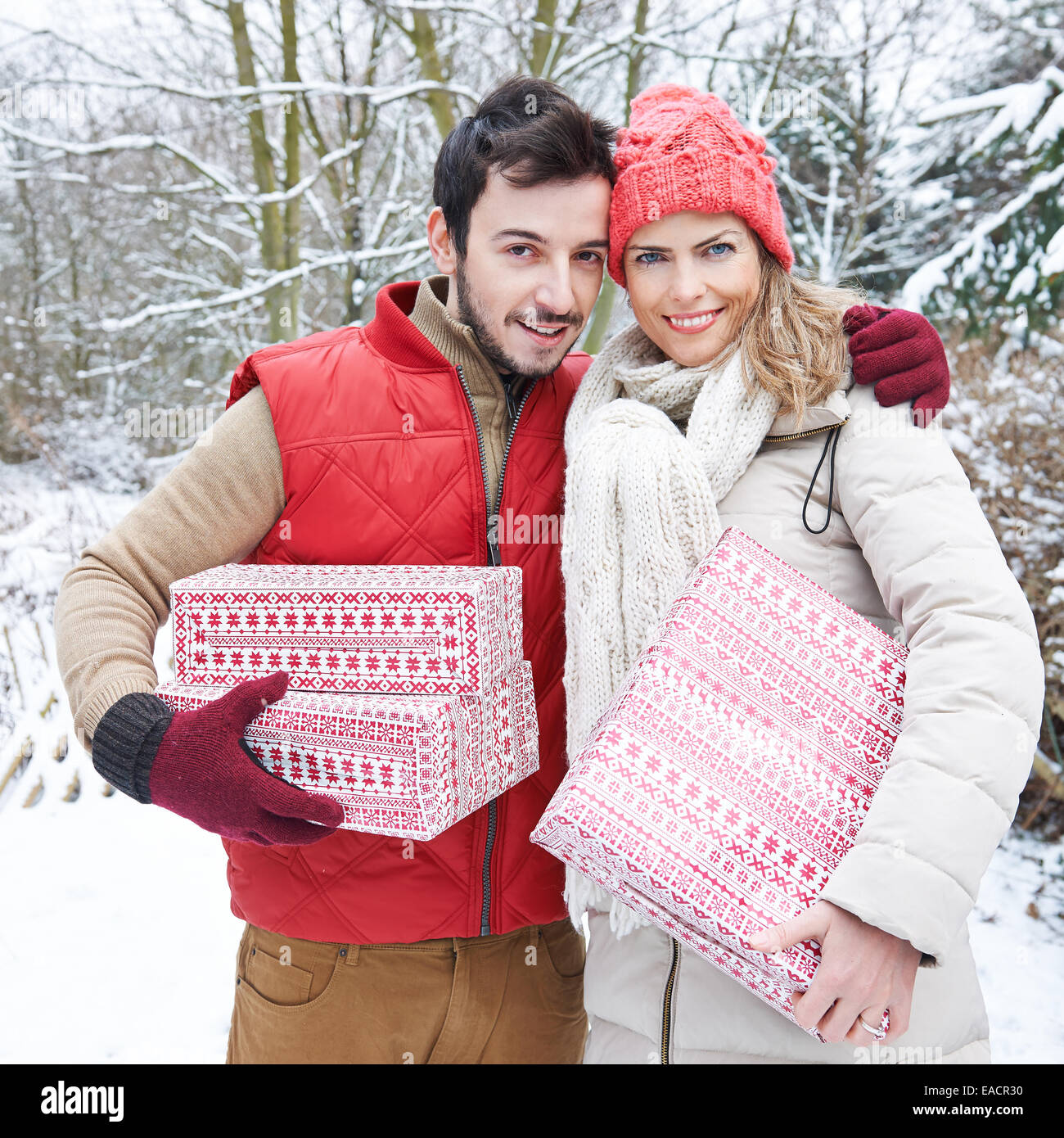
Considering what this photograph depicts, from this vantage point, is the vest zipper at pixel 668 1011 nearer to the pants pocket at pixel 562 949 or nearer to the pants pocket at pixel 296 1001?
the pants pocket at pixel 562 949

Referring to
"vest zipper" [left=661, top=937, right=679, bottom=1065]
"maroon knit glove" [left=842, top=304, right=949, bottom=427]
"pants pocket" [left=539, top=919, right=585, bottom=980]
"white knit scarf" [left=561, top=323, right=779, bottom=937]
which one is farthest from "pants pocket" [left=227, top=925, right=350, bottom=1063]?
"maroon knit glove" [left=842, top=304, right=949, bottom=427]

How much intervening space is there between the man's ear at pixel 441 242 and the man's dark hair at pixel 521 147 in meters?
0.04

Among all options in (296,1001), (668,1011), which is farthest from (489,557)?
(296,1001)

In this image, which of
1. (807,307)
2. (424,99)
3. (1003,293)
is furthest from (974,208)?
(807,307)

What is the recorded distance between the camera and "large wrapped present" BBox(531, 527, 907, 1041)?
4.19ft

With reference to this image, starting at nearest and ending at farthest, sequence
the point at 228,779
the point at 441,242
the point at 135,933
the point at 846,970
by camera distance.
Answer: the point at 846,970 → the point at 228,779 → the point at 441,242 → the point at 135,933

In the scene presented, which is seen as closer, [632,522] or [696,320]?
[632,522]

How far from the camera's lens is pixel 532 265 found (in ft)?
6.25

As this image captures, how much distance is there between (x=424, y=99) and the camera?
21.3 feet

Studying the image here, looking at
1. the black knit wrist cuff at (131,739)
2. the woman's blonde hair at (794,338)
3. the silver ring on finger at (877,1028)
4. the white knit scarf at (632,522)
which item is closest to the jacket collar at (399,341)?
the white knit scarf at (632,522)

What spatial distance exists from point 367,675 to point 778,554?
81cm

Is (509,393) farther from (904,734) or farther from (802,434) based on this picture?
(904,734)

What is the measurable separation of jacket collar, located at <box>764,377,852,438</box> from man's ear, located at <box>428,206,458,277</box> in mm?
854
